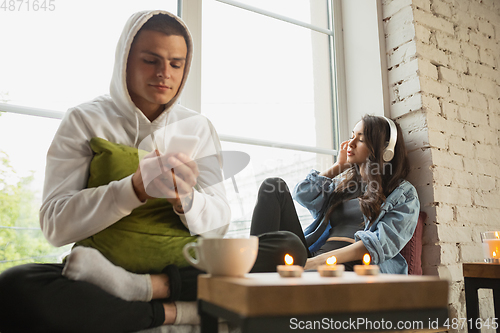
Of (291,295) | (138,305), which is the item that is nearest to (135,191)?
(138,305)

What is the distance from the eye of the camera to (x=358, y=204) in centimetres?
174

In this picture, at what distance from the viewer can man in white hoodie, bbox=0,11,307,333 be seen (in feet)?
2.68

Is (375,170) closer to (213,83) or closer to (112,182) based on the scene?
(213,83)

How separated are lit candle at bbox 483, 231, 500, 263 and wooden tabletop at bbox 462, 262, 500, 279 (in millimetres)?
49

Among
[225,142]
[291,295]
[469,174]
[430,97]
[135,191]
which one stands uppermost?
[430,97]

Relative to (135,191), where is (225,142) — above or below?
above

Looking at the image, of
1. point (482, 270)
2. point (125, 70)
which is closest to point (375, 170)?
point (482, 270)

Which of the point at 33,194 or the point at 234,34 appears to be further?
the point at 234,34

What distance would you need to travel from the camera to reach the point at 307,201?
1.81 meters

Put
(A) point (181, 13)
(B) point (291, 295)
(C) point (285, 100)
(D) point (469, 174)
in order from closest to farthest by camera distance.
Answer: (B) point (291, 295) < (A) point (181, 13) < (D) point (469, 174) < (C) point (285, 100)

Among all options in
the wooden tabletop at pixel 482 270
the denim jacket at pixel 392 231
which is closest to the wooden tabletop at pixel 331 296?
the wooden tabletop at pixel 482 270

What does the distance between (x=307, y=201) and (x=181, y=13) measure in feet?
3.39

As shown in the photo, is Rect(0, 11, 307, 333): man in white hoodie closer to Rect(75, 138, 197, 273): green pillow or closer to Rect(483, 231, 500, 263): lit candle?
Rect(75, 138, 197, 273): green pillow

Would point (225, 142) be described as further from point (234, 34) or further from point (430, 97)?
point (430, 97)
